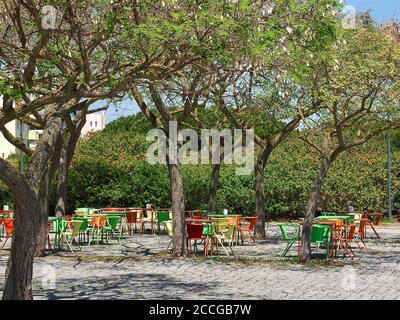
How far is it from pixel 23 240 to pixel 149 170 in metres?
22.1

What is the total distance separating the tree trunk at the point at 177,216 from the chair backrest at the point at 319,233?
8.77 ft

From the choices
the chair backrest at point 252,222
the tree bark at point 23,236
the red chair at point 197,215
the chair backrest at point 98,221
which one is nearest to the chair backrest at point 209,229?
the chair backrest at point 252,222

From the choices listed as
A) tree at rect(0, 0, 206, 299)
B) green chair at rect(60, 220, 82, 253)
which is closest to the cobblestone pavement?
green chair at rect(60, 220, 82, 253)

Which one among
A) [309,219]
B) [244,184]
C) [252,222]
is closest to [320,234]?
[309,219]

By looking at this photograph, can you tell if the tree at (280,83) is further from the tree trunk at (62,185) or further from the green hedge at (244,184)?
the green hedge at (244,184)

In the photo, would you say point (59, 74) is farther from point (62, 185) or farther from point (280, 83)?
point (62, 185)

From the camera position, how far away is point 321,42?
955 cm

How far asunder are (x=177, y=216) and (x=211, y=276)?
3.23 meters

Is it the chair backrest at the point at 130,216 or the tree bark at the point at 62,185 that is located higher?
the tree bark at the point at 62,185

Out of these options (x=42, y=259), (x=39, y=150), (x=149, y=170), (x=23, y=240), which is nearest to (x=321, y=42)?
(x=39, y=150)

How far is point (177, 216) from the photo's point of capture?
15.8 meters

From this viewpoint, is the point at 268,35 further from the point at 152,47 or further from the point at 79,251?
the point at 79,251

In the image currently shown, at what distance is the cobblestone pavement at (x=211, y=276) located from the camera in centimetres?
1080

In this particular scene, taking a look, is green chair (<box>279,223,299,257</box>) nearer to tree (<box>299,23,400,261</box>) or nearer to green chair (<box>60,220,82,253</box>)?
tree (<box>299,23,400,261</box>)
